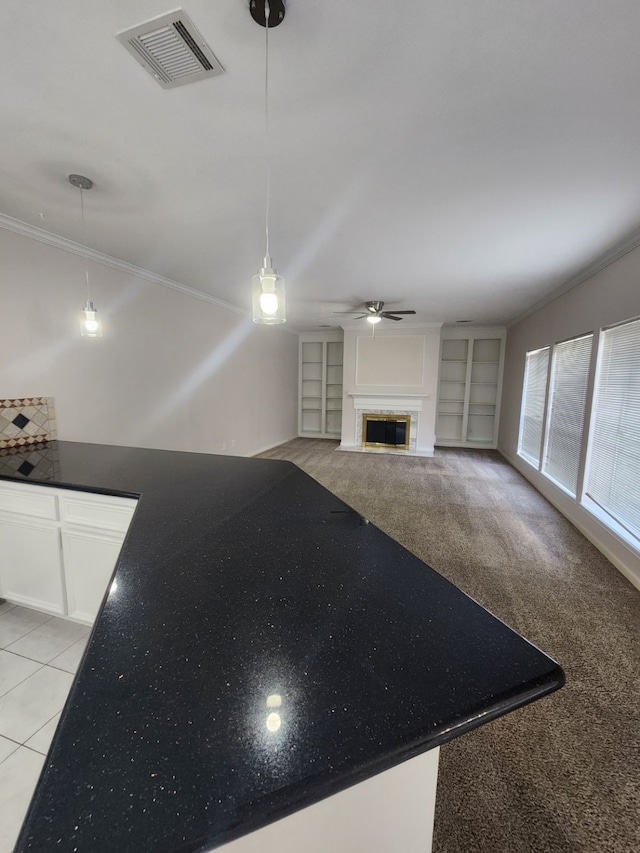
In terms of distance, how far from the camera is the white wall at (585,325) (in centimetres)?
273

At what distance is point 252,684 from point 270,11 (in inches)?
70.3

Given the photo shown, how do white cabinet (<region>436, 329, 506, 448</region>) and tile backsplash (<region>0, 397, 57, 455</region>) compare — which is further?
white cabinet (<region>436, 329, 506, 448</region>)

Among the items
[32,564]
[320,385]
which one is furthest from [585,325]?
[320,385]

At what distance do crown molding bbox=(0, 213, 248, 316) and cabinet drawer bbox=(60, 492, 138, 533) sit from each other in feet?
6.65

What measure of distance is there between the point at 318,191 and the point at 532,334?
454 centimetres

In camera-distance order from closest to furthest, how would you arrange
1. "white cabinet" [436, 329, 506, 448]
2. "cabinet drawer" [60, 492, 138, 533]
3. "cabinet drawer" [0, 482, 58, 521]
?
"cabinet drawer" [60, 492, 138, 533], "cabinet drawer" [0, 482, 58, 521], "white cabinet" [436, 329, 506, 448]

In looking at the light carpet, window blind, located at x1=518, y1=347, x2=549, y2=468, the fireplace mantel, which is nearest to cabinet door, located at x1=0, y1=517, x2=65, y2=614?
the light carpet

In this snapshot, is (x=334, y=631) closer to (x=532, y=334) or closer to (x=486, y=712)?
(x=486, y=712)

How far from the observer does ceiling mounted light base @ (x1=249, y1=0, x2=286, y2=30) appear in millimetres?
1066

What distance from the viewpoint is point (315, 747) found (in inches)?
19.5

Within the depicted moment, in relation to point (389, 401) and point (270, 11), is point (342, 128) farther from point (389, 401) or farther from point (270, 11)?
point (389, 401)

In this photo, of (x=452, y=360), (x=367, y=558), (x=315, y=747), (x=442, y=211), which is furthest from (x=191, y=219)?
(x=452, y=360)

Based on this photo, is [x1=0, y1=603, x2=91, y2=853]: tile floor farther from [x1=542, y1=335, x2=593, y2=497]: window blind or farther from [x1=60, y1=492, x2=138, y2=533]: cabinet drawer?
[x1=542, y1=335, x2=593, y2=497]: window blind

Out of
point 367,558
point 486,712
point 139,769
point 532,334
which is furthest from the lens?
point 532,334
